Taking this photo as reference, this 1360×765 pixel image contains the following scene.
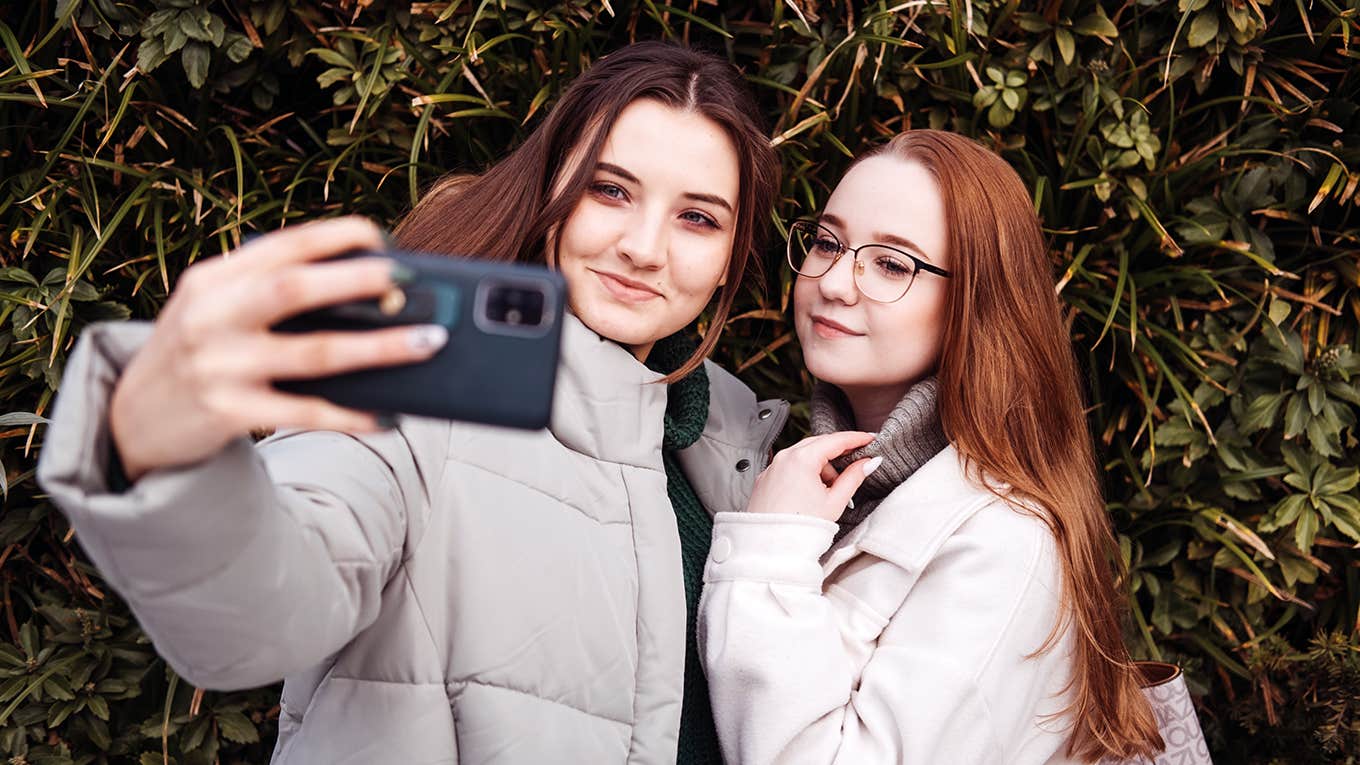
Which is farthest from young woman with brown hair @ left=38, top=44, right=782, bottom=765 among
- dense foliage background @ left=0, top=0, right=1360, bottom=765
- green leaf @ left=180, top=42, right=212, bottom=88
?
green leaf @ left=180, top=42, right=212, bottom=88

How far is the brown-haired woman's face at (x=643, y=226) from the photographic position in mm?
1659

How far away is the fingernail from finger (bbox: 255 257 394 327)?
0.15 ft

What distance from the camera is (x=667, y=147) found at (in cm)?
168

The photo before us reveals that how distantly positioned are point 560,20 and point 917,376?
1102 mm

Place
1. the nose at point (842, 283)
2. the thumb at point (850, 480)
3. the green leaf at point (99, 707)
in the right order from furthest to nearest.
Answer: the green leaf at point (99, 707) → the nose at point (842, 283) → the thumb at point (850, 480)

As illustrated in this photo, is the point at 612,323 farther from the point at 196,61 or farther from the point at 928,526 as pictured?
the point at 196,61

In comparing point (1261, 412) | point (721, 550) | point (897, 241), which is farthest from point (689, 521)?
point (1261, 412)

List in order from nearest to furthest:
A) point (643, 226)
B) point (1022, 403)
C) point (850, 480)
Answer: point (643, 226) < point (850, 480) < point (1022, 403)

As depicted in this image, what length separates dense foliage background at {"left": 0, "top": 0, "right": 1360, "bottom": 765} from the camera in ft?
7.22

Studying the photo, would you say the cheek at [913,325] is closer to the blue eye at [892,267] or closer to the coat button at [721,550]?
the blue eye at [892,267]

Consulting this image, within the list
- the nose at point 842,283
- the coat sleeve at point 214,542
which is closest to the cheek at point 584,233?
the nose at point 842,283

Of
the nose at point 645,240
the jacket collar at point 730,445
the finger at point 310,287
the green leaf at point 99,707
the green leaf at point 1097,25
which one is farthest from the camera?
the green leaf at point 1097,25

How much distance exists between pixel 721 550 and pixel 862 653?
0.95 feet

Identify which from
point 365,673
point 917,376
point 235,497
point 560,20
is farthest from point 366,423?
point 560,20
